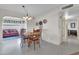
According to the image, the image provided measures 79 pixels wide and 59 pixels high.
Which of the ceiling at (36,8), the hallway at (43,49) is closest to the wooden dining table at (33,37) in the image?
the hallway at (43,49)

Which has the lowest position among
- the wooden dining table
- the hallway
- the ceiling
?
the hallway

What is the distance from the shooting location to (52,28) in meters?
1.75

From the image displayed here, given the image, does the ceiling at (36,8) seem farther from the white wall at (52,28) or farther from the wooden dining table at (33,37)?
the wooden dining table at (33,37)

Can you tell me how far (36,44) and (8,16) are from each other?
67 centimetres

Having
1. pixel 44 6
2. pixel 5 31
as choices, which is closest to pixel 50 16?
pixel 44 6

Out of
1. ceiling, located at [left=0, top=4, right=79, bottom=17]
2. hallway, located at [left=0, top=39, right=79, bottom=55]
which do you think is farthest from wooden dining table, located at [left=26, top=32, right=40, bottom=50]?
ceiling, located at [left=0, top=4, right=79, bottom=17]

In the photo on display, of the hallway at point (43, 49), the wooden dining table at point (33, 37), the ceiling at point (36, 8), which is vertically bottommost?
the hallway at point (43, 49)

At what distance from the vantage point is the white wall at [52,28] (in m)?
1.73

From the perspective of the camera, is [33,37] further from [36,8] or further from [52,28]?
[36,8]

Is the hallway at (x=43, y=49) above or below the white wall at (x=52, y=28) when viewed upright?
below

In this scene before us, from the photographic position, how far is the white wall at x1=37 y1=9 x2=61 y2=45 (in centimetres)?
173

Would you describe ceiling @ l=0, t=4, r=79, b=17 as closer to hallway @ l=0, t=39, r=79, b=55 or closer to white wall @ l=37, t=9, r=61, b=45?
white wall @ l=37, t=9, r=61, b=45

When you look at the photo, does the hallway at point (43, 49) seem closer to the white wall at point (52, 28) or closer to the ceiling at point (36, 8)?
the white wall at point (52, 28)
